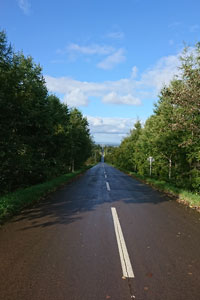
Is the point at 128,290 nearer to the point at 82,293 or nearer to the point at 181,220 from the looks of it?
the point at 82,293

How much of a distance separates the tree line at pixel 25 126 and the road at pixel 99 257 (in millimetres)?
4392

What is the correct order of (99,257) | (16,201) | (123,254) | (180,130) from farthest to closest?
(180,130) < (16,201) < (123,254) < (99,257)

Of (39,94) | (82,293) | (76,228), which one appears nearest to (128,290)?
(82,293)

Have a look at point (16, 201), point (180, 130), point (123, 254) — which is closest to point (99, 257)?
point (123, 254)

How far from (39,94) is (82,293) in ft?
50.9

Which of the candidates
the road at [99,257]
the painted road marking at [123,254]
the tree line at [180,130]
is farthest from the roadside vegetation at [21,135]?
the tree line at [180,130]

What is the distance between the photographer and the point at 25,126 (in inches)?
535

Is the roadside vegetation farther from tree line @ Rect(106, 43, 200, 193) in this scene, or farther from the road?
tree line @ Rect(106, 43, 200, 193)

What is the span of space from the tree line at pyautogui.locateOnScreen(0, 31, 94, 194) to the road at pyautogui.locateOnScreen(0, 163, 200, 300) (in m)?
4.39

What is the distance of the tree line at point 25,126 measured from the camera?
30.0 ft

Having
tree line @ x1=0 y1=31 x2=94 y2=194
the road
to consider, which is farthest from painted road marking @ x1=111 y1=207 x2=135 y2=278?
tree line @ x1=0 y1=31 x2=94 y2=194

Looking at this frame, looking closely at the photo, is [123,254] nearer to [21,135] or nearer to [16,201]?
[16,201]

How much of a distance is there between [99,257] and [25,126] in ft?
36.7

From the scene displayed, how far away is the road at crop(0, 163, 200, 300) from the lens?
318 cm
